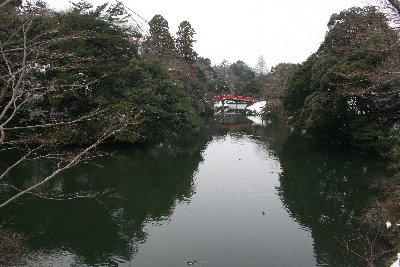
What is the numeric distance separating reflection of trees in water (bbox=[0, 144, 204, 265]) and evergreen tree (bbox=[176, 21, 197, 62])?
2492 cm

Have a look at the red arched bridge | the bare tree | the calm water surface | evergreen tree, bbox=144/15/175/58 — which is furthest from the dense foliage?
the red arched bridge

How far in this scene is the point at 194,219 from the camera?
45.5 feet

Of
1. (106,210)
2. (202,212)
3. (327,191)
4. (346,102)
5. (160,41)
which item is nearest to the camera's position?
(106,210)

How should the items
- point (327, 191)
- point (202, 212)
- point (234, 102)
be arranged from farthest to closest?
point (234, 102) → point (327, 191) → point (202, 212)

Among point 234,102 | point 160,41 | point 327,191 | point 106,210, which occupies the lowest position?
point 327,191

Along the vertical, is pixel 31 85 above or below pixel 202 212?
above

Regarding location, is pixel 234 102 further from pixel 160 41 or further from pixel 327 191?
pixel 327 191

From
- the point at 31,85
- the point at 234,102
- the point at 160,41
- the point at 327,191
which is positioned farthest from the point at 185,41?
the point at 31,85

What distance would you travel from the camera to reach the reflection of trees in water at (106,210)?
11.6 metres

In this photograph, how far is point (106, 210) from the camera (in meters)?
14.4

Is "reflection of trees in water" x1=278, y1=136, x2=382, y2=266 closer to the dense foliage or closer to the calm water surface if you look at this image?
the calm water surface

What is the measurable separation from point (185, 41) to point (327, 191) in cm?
3071

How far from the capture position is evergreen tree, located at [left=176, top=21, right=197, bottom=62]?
4403 cm

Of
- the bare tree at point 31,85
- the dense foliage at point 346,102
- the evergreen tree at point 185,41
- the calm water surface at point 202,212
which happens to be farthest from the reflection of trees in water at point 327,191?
the evergreen tree at point 185,41
